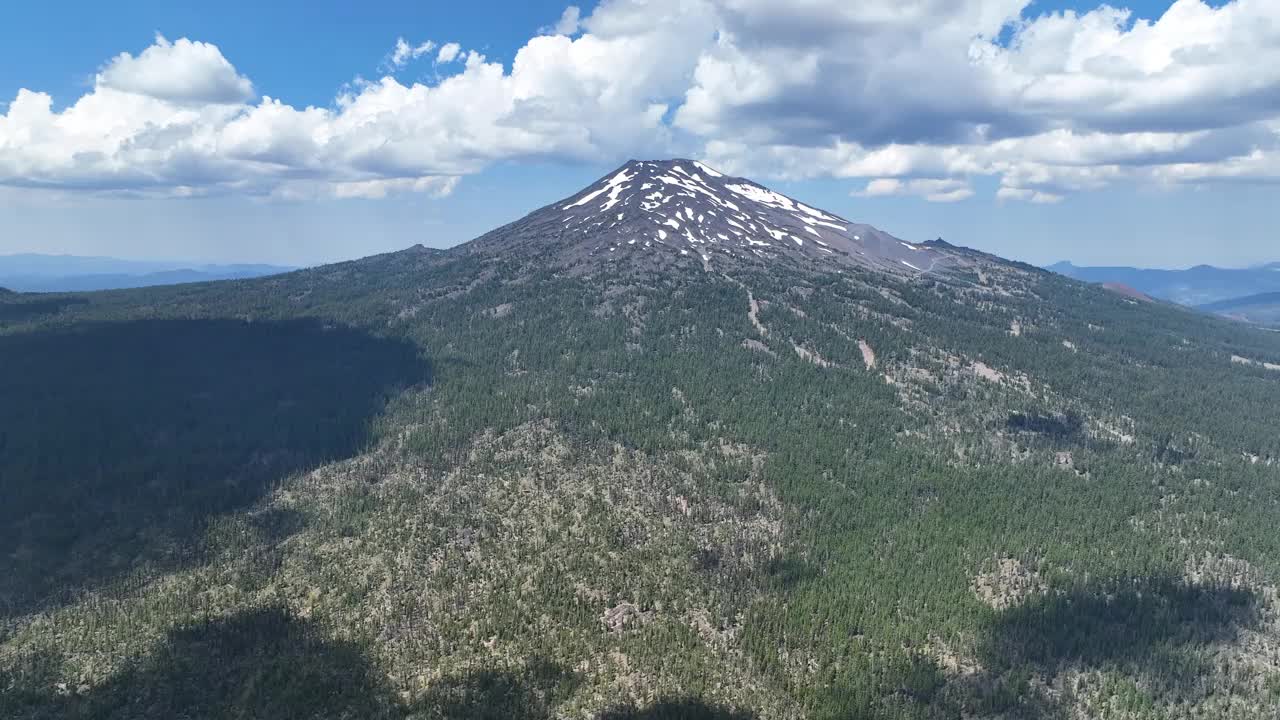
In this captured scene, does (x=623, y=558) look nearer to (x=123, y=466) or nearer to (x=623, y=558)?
(x=623, y=558)

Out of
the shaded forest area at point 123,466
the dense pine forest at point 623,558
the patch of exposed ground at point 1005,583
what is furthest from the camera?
the shaded forest area at point 123,466

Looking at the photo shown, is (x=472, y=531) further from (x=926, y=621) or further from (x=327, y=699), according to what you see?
(x=926, y=621)

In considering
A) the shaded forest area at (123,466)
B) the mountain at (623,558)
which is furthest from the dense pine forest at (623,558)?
the shaded forest area at (123,466)

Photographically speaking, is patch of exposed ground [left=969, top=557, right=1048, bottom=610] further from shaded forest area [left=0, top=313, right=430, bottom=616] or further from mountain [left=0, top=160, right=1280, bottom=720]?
shaded forest area [left=0, top=313, right=430, bottom=616]

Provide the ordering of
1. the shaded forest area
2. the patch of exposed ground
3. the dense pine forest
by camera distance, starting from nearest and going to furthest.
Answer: the dense pine forest
the patch of exposed ground
the shaded forest area

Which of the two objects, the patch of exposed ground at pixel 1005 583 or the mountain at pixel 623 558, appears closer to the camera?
the mountain at pixel 623 558

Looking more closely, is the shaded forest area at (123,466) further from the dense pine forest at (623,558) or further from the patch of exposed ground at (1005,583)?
the patch of exposed ground at (1005,583)

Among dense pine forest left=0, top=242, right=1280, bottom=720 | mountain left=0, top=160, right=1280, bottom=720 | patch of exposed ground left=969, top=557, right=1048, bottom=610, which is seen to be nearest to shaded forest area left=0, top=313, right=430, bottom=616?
mountain left=0, top=160, right=1280, bottom=720

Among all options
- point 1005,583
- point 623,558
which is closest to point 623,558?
point 623,558

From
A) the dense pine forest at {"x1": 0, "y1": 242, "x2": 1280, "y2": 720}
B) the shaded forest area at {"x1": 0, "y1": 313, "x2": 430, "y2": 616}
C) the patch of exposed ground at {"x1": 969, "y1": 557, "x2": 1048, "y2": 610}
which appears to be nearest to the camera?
the dense pine forest at {"x1": 0, "y1": 242, "x2": 1280, "y2": 720}
